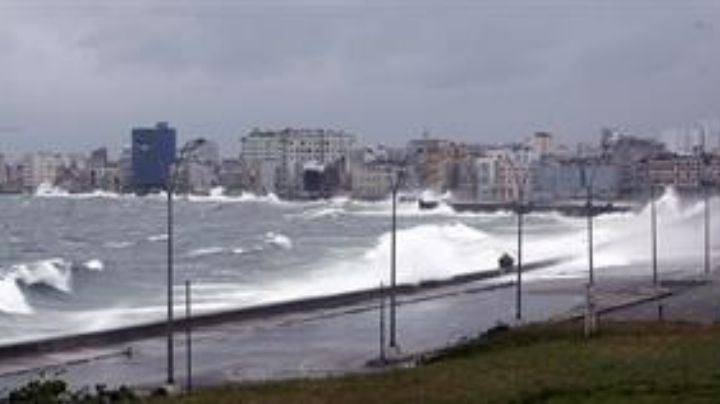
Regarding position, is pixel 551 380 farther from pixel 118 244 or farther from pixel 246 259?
pixel 118 244

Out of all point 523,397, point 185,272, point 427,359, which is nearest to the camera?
point 523,397

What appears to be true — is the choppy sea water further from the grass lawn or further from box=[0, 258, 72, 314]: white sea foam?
the grass lawn

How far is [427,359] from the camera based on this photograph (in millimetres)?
39594

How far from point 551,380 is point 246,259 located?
89.9m

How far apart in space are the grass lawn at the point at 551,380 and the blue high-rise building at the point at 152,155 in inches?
479

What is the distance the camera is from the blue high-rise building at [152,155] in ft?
148

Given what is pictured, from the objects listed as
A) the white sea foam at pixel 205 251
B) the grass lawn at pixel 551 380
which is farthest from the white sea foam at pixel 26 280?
the grass lawn at pixel 551 380

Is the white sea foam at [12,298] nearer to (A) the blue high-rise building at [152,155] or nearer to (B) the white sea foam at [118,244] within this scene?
(A) the blue high-rise building at [152,155]

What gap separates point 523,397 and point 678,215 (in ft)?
510

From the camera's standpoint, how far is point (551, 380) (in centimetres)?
2562

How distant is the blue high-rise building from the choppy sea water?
29.6ft

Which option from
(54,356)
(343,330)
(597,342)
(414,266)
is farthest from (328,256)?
(597,342)

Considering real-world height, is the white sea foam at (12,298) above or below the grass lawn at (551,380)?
below

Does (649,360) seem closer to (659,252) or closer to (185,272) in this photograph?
(185,272)
